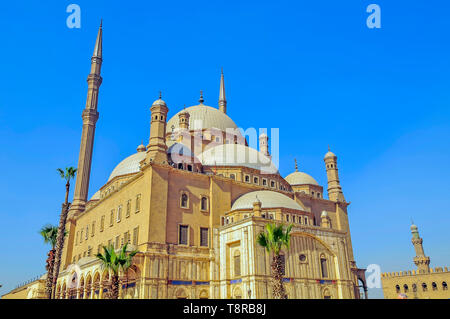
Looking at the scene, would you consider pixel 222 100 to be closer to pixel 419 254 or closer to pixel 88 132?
pixel 88 132

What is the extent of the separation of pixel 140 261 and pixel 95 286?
218 inches

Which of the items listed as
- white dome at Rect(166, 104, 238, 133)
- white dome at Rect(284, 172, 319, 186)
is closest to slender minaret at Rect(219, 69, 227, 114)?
white dome at Rect(166, 104, 238, 133)

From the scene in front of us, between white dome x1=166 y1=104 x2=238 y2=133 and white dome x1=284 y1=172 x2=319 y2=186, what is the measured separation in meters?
9.87

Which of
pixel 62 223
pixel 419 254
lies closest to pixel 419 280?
pixel 419 254

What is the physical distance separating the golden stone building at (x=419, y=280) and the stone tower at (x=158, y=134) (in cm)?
4279

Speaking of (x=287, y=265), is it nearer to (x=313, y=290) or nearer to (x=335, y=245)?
(x=313, y=290)

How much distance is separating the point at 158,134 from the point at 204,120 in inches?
580

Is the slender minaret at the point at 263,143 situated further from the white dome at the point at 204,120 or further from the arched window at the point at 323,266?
the arched window at the point at 323,266

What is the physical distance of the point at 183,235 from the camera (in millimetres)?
29625

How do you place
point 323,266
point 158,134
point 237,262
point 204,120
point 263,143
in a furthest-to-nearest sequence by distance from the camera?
point 263,143, point 204,120, point 158,134, point 323,266, point 237,262

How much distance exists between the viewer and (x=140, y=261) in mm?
26562

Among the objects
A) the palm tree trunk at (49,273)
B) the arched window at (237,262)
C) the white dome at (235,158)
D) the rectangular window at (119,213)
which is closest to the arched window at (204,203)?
the arched window at (237,262)

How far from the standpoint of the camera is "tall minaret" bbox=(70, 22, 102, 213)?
44344mm

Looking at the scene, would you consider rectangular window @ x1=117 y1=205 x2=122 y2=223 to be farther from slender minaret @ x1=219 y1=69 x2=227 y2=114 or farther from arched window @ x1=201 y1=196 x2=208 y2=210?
slender minaret @ x1=219 y1=69 x2=227 y2=114
